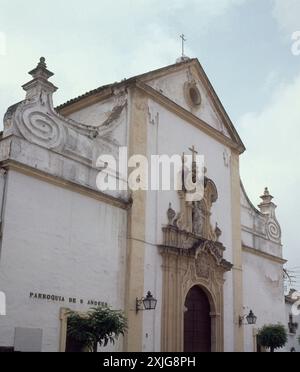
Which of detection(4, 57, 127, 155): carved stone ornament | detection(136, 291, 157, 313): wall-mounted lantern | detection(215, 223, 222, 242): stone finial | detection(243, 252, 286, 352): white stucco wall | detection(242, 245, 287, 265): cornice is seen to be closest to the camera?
detection(4, 57, 127, 155): carved stone ornament

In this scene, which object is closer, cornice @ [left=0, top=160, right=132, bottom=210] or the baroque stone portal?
cornice @ [left=0, top=160, right=132, bottom=210]

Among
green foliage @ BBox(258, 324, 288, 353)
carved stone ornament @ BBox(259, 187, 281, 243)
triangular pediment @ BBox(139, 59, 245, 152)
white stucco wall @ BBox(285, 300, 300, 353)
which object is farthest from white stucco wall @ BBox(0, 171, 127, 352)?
white stucco wall @ BBox(285, 300, 300, 353)

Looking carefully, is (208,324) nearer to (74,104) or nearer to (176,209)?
(176,209)

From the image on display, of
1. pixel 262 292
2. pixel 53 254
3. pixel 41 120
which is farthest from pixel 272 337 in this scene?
pixel 41 120

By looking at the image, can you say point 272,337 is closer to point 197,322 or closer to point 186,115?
point 197,322

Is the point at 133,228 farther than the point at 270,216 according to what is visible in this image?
No

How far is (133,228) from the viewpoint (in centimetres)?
1727

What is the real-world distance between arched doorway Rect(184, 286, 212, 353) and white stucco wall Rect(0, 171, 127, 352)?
11.9 ft

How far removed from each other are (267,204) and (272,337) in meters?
7.18
